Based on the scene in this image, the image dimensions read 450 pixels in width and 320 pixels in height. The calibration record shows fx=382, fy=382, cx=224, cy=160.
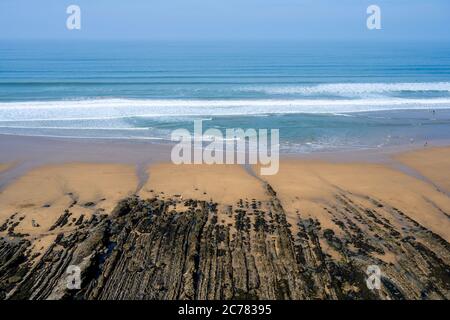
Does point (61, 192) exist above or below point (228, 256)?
above

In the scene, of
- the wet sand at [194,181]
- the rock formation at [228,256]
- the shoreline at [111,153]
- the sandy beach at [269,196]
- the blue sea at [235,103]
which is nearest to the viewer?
the rock formation at [228,256]

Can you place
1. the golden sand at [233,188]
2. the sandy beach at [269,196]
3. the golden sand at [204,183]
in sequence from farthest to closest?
the golden sand at [204,183], the golden sand at [233,188], the sandy beach at [269,196]

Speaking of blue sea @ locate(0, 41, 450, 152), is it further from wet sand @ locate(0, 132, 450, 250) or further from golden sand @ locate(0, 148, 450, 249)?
golden sand @ locate(0, 148, 450, 249)

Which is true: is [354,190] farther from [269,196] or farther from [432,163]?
[432,163]

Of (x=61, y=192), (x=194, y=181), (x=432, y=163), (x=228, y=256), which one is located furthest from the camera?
(x=432, y=163)

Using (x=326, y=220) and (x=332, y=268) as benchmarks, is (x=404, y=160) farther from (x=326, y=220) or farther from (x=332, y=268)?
(x=332, y=268)

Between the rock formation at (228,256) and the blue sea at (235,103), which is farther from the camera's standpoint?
the blue sea at (235,103)

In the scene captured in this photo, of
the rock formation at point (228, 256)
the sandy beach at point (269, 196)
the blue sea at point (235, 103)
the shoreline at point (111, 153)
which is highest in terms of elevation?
the blue sea at point (235, 103)

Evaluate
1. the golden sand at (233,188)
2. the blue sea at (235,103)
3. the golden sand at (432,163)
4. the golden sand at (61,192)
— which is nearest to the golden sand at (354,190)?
the golden sand at (233,188)

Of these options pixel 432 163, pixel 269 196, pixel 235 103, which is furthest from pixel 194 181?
pixel 235 103

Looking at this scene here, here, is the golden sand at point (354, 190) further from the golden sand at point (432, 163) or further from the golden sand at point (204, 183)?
the golden sand at point (204, 183)

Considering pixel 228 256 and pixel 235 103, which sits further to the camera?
pixel 235 103
